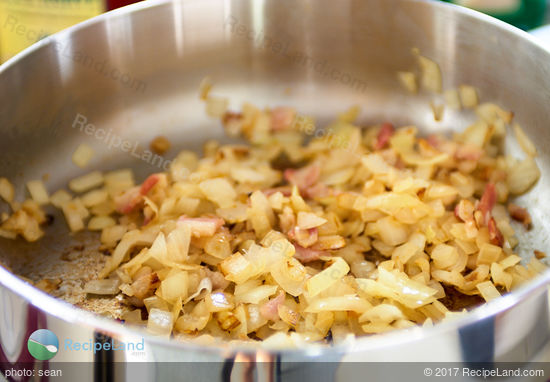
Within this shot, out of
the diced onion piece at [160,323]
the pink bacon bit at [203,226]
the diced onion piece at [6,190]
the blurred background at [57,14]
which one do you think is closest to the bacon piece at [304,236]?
the pink bacon bit at [203,226]

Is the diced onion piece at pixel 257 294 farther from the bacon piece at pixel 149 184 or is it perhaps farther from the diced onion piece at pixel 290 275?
the bacon piece at pixel 149 184

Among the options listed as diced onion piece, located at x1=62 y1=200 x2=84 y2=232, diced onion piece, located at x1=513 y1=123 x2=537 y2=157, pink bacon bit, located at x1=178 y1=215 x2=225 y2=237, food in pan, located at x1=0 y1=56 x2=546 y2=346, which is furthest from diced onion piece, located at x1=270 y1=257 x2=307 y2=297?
diced onion piece, located at x1=513 y1=123 x2=537 y2=157

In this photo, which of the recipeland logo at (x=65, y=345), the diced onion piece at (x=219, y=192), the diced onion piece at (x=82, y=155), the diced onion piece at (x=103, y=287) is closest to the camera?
the recipeland logo at (x=65, y=345)

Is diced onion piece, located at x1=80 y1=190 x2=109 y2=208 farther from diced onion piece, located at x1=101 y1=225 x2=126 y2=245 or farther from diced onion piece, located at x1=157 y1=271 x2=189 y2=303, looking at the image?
diced onion piece, located at x1=157 y1=271 x2=189 y2=303

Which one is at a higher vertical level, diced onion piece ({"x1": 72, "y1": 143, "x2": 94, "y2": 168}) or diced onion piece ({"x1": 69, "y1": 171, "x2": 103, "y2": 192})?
diced onion piece ({"x1": 72, "y1": 143, "x2": 94, "y2": 168})

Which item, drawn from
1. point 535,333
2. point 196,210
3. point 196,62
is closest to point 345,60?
point 196,62

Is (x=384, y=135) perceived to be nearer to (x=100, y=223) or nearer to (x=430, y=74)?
(x=430, y=74)

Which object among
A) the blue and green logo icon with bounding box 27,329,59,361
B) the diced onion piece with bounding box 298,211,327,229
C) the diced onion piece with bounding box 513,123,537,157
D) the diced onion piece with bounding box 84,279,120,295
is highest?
the blue and green logo icon with bounding box 27,329,59,361
